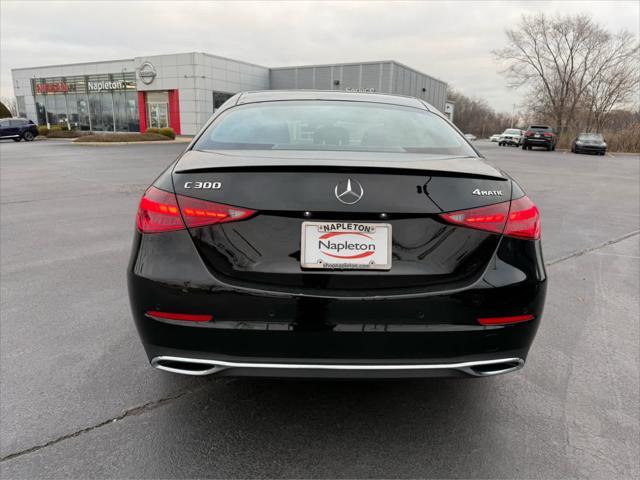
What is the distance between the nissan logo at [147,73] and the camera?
38531 millimetres

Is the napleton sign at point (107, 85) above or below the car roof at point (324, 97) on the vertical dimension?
above

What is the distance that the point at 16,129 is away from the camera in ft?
103

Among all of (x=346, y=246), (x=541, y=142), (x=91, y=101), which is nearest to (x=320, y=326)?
(x=346, y=246)

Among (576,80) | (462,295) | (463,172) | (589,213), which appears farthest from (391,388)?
(576,80)

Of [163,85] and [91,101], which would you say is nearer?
[163,85]

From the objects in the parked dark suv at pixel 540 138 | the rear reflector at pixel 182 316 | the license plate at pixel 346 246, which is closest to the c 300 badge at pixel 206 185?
the license plate at pixel 346 246

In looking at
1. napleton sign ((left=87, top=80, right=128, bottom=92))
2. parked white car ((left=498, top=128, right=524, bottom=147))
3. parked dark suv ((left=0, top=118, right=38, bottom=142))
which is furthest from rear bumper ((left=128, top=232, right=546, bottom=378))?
parked white car ((left=498, top=128, right=524, bottom=147))

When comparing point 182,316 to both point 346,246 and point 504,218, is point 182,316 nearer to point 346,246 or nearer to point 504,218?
point 346,246

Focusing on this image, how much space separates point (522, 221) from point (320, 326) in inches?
38.7

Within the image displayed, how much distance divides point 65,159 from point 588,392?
1894 cm

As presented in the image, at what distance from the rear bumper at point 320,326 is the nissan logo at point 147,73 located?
41504 millimetres

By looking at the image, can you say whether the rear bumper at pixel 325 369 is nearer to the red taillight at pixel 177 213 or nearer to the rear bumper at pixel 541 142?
the red taillight at pixel 177 213

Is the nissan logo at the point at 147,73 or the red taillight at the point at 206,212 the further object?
the nissan logo at the point at 147,73

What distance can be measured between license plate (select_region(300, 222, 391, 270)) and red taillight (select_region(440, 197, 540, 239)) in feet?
0.94
